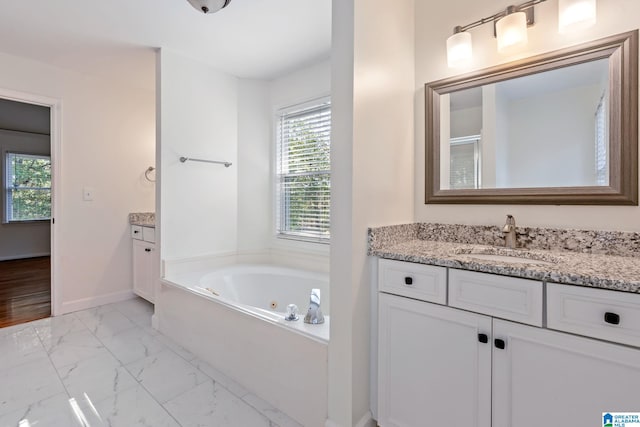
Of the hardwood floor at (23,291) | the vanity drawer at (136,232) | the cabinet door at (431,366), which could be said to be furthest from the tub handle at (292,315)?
the hardwood floor at (23,291)

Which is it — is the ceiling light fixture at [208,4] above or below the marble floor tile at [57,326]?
above

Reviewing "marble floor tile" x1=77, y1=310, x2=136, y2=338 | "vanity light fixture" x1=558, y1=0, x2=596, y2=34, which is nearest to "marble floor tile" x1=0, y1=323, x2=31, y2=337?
"marble floor tile" x1=77, y1=310, x2=136, y2=338

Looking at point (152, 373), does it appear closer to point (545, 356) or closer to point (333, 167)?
point (333, 167)

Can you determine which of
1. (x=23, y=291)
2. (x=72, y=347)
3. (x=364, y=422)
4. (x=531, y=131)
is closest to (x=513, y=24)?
(x=531, y=131)

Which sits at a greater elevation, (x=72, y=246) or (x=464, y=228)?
(x=464, y=228)

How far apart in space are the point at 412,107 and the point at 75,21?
2372mm

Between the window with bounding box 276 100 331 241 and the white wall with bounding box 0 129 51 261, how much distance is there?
4990 millimetres

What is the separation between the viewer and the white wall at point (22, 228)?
5.29 m

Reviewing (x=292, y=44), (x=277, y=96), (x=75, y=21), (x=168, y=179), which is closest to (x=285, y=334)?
(x=168, y=179)

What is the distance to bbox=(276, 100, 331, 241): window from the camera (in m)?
2.69

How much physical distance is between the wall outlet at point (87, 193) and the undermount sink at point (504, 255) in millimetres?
3402

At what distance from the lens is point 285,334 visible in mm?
1558

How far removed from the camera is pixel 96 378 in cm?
187

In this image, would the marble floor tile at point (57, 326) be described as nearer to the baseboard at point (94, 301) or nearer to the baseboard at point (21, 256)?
the baseboard at point (94, 301)
